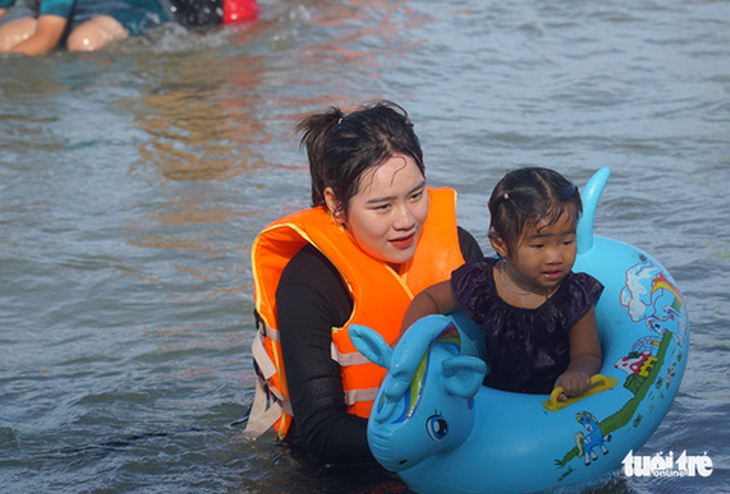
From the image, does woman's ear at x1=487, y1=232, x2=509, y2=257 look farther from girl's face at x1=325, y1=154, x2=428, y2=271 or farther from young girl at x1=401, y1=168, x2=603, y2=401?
girl's face at x1=325, y1=154, x2=428, y2=271

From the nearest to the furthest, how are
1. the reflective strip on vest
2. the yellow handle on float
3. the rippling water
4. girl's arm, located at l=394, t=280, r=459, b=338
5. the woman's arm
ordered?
the yellow handle on float
girl's arm, located at l=394, t=280, r=459, b=338
the reflective strip on vest
the rippling water
the woman's arm

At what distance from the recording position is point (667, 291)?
332cm

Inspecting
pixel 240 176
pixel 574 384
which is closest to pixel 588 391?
pixel 574 384

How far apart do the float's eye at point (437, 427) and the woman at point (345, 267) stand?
357mm

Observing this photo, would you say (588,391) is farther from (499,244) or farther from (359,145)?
(359,145)

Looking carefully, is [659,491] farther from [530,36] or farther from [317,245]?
[530,36]

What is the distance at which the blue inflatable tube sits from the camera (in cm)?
259

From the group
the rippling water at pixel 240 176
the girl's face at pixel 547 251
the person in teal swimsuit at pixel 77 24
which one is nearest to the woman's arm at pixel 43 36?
the person in teal swimsuit at pixel 77 24

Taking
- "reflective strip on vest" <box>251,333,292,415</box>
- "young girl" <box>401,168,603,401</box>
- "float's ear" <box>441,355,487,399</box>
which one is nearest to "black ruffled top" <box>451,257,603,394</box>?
"young girl" <box>401,168,603,401</box>

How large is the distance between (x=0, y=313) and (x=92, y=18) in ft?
18.6

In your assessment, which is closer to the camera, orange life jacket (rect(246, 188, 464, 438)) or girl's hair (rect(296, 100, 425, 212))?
girl's hair (rect(296, 100, 425, 212))

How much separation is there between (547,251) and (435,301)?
0.37 meters

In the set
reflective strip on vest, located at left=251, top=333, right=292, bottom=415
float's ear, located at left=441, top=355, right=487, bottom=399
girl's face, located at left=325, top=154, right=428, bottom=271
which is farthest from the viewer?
reflective strip on vest, located at left=251, top=333, right=292, bottom=415

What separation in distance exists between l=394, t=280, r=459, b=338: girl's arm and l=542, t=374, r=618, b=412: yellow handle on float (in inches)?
16.8
